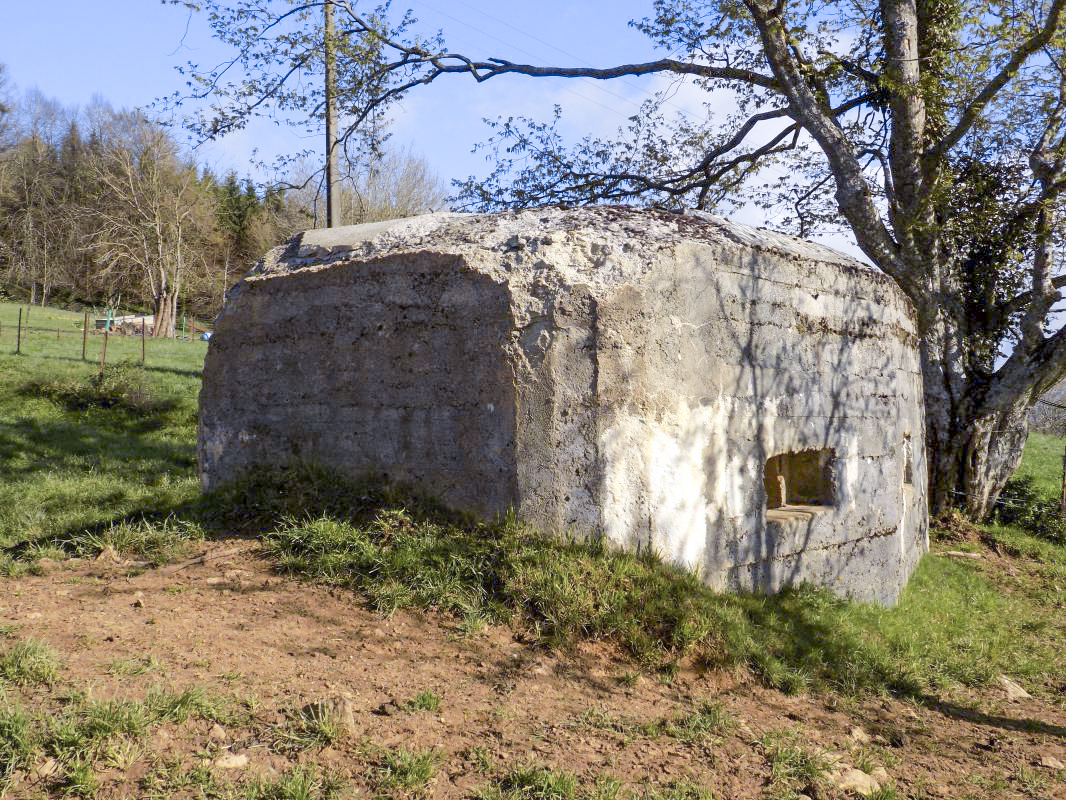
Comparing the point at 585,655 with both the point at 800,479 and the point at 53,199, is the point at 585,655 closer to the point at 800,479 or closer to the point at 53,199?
the point at 800,479

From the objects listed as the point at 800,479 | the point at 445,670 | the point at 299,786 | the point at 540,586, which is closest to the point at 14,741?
the point at 299,786

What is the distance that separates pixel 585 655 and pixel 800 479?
2963 mm

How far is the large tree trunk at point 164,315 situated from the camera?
113 ft

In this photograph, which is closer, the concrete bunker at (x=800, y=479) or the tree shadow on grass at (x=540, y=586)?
the tree shadow on grass at (x=540, y=586)

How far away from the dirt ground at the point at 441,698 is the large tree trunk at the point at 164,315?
32122 mm

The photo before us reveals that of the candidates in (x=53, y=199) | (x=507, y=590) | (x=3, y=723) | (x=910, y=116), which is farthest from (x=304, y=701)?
(x=53, y=199)

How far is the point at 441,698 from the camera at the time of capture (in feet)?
12.5

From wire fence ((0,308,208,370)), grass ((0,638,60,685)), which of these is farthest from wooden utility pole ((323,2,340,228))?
grass ((0,638,60,685))

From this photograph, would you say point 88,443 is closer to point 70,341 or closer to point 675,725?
point 675,725

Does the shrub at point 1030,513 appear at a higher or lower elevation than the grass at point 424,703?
higher

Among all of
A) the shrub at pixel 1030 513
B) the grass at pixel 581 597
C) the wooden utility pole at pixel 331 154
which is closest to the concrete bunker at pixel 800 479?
the grass at pixel 581 597

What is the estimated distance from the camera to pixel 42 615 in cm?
420

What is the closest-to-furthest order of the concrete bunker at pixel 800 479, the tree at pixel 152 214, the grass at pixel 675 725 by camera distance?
1. the grass at pixel 675 725
2. the concrete bunker at pixel 800 479
3. the tree at pixel 152 214

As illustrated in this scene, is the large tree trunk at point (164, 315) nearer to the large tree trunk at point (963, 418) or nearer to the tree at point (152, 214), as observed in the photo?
the tree at point (152, 214)
